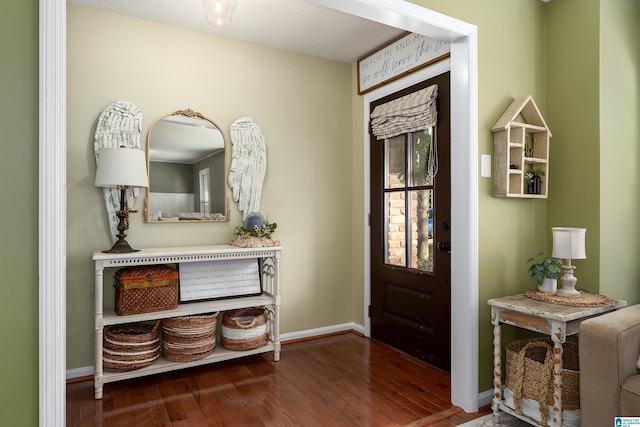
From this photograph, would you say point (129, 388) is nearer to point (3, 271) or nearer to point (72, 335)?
point (72, 335)

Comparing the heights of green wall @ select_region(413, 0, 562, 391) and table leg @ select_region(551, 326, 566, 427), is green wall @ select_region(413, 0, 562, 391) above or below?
above

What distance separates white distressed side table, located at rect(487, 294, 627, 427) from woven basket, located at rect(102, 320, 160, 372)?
2.12m

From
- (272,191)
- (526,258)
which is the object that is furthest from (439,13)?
(272,191)

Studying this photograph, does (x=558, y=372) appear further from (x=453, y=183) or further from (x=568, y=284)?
(x=453, y=183)

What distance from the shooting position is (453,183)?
241 centimetres

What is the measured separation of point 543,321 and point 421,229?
1274mm

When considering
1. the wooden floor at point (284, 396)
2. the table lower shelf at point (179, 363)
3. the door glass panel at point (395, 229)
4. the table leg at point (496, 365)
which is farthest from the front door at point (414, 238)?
the table lower shelf at point (179, 363)

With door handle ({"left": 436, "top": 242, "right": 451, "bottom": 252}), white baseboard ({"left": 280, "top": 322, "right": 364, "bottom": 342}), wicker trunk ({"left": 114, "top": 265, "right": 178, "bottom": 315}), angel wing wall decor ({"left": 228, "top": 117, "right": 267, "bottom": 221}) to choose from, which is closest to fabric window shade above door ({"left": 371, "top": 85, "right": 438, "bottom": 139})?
door handle ({"left": 436, "top": 242, "right": 451, "bottom": 252})

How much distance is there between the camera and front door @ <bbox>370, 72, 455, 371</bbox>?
9.66ft

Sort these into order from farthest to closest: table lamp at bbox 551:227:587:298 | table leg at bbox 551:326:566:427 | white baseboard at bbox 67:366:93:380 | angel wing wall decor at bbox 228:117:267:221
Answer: angel wing wall decor at bbox 228:117:267:221
white baseboard at bbox 67:366:93:380
table lamp at bbox 551:227:587:298
table leg at bbox 551:326:566:427

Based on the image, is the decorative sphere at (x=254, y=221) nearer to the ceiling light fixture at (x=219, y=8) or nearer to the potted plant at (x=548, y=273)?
the ceiling light fixture at (x=219, y=8)

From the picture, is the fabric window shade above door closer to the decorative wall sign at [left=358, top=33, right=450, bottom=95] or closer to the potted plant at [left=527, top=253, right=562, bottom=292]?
the decorative wall sign at [left=358, top=33, right=450, bottom=95]

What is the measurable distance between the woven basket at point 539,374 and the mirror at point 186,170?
2.23 m

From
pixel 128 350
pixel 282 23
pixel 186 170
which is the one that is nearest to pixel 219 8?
pixel 282 23
